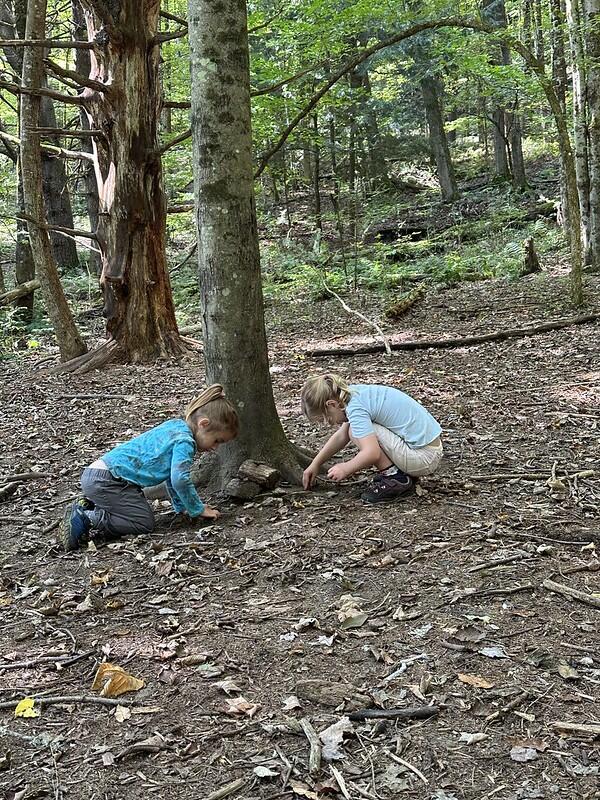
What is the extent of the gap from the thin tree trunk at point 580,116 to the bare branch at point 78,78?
676 centimetres

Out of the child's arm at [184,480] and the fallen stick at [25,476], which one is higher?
the child's arm at [184,480]

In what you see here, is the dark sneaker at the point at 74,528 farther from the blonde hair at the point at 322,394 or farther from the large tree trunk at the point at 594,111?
the large tree trunk at the point at 594,111

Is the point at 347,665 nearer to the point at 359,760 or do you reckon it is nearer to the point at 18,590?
the point at 359,760

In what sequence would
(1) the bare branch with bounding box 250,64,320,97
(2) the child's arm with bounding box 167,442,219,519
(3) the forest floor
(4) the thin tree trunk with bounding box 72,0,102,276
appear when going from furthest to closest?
1. (4) the thin tree trunk with bounding box 72,0,102,276
2. (1) the bare branch with bounding box 250,64,320,97
3. (2) the child's arm with bounding box 167,442,219,519
4. (3) the forest floor

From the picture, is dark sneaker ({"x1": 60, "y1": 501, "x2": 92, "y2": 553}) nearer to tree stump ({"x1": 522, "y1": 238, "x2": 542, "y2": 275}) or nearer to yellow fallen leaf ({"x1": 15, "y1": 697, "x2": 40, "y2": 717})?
yellow fallen leaf ({"x1": 15, "y1": 697, "x2": 40, "y2": 717})

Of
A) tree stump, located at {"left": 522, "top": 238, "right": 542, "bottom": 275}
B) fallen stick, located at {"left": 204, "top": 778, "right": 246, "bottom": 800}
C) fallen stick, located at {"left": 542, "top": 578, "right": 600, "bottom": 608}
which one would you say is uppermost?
tree stump, located at {"left": 522, "top": 238, "right": 542, "bottom": 275}

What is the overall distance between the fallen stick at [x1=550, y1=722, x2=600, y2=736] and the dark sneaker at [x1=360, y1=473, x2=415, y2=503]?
2269 mm

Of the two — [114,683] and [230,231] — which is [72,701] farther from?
[230,231]

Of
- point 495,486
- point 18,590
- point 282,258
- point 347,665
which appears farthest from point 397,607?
point 282,258

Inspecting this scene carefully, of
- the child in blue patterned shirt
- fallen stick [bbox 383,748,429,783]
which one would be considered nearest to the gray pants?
the child in blue patterned shirt

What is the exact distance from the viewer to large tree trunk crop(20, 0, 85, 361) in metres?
8.59

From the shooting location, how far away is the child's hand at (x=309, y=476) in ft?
16.1

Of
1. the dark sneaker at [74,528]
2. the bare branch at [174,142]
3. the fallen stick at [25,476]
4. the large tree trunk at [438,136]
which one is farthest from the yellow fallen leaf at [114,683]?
the large tree trunk at [438,136]

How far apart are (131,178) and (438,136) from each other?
16605mm
